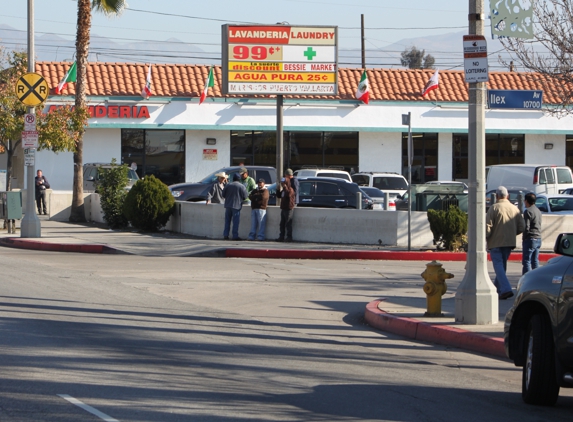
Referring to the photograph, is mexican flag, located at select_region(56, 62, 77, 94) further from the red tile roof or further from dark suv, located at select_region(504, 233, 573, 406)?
dark suv, located at select_region(504, 233, 573, 406)

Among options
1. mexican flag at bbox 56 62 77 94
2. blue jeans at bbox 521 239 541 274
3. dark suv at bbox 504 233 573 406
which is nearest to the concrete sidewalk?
blue jeans at bbox 521 239 541 274

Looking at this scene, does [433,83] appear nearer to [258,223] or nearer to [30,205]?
[258,223]

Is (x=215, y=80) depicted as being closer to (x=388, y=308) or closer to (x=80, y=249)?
(x=80, y=249)

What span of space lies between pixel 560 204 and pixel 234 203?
9.32 m

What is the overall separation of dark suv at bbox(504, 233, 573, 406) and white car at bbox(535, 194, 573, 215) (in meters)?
16.9

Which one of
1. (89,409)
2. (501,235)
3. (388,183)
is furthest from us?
(388,183)

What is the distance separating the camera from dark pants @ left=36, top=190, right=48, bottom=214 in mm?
32159

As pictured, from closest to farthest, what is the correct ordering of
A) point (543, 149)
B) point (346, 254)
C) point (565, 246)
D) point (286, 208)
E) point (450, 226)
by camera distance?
point (565, 246)
point (346, 254)
point (450, 226)
point (286, 208)
point (543, 149)

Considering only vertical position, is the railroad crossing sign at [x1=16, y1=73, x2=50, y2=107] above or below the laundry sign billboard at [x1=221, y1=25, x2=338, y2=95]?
below

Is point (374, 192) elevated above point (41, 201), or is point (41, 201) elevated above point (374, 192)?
point (374, 192)

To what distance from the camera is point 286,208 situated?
71.4 feet

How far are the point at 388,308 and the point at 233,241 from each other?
1074 cm

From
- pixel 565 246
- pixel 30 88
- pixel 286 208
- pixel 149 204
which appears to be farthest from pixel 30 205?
pixel 565 246

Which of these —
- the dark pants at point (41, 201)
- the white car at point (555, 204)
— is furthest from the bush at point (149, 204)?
the white car at point (555, 204)
